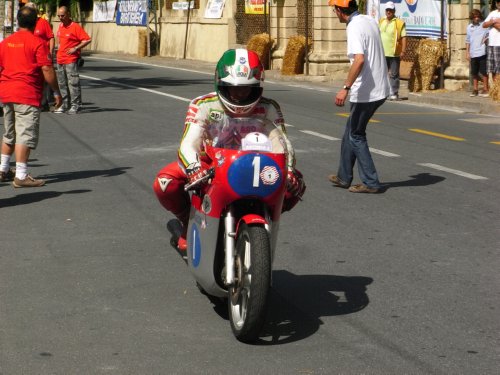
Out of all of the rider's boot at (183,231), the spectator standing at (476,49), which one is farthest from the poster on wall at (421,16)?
the rider's boot at (183,231)

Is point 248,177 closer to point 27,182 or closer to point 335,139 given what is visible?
point 27,182

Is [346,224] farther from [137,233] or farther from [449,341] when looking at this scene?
[449,341]

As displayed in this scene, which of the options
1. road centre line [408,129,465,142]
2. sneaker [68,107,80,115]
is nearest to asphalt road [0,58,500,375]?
road centre line [408,129,465,142]

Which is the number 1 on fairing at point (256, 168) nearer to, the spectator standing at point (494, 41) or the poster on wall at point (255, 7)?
the spectator standing at point (494, 41)

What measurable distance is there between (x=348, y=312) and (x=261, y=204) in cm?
102

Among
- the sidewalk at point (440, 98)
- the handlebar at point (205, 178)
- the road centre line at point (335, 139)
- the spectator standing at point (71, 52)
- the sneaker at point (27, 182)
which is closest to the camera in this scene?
the handlebar at point (205, 178)

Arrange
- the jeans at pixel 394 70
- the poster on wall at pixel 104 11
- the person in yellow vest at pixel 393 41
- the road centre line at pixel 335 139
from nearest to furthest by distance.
→ 1. the road centre line at pixel 335 139
2. the person in yellow vest at pixel 393 41
3. the jeans at pixel 394 70
4. the poster on wall at pixel 104 11

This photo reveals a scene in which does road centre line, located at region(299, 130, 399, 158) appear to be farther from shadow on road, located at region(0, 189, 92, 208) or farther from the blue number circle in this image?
the blue number circle

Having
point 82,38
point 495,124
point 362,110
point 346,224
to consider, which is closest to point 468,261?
point 346,224

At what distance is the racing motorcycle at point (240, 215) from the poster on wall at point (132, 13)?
144 feet

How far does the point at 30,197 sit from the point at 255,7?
28.5 meters

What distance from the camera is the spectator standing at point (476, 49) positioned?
78.9 feet

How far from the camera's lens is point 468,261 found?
815cm

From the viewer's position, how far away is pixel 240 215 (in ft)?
20.1
